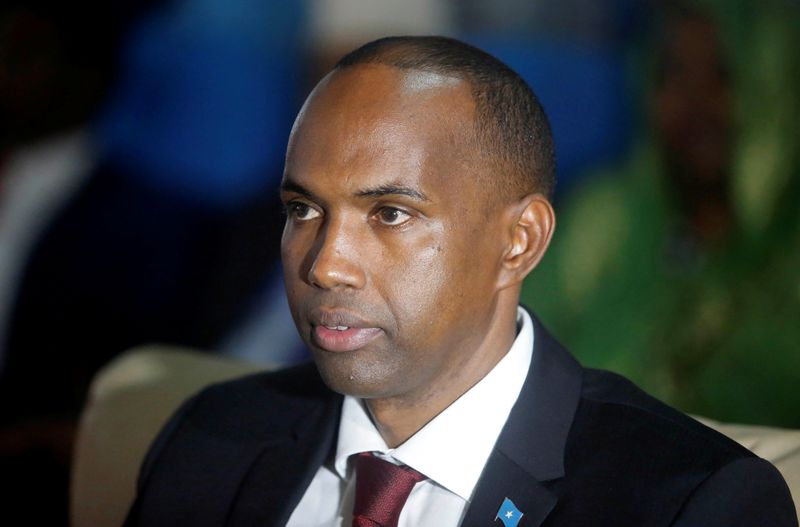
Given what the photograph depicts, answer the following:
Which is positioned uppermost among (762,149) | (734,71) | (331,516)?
(734,71)

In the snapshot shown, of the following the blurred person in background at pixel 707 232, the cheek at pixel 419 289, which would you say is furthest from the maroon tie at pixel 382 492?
the blurred person in background at pixel 707 232

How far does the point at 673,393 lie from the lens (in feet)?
9.61

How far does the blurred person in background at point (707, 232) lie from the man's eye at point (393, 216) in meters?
1.36

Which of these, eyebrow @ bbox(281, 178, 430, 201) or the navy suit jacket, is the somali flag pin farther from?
eyebrow @ bbox(281, 178, 430, 201)

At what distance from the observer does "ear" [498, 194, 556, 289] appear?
184 cm

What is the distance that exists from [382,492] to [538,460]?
0.90ft

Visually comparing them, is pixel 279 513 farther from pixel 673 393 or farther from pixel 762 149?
pixel 762 149

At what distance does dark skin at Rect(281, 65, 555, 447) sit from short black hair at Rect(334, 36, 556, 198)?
0.02m

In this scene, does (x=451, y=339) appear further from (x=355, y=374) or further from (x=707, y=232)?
(x=707, y=232)

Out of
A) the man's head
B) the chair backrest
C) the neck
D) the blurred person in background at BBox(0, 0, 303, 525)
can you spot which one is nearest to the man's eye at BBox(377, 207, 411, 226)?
the man's head

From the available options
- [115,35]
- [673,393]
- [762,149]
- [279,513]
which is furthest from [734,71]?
[115,35]

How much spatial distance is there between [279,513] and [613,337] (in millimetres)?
1381

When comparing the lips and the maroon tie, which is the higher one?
the lips

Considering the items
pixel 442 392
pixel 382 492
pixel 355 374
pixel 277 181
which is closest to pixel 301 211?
pixel 355 374
